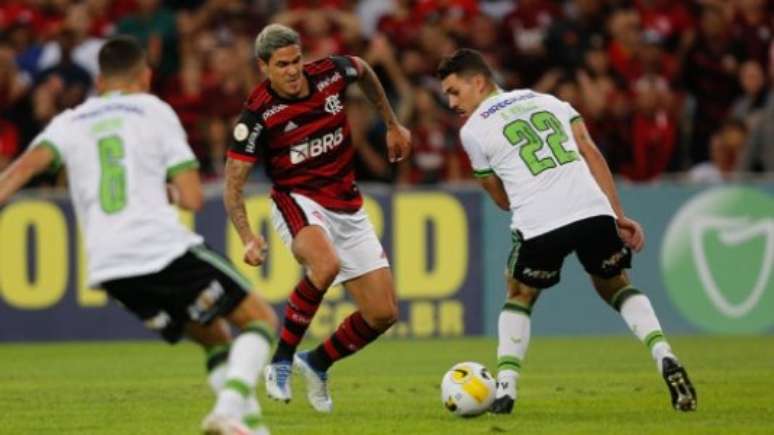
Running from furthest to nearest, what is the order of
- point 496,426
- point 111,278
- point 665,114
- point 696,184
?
point 665,114 → point 696,184 → point 496,426 → point 111,278

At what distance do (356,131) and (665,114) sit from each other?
339cm

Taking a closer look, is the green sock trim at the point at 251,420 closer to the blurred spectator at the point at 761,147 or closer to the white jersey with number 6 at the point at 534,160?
the white jersey with number 6 at the point at 534,160

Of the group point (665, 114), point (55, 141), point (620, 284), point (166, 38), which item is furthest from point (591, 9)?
point (55, 141)

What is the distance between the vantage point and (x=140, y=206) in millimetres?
8117

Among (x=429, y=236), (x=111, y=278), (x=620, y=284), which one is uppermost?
(x=111, y=278)

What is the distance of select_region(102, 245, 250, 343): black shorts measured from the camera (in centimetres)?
812

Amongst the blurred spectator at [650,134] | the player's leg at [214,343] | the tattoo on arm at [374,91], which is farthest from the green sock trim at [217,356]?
the blurred spectator at [650,134]

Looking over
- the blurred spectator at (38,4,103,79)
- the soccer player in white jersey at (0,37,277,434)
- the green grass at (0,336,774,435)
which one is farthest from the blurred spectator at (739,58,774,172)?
the soccer player in white jersey at (0,37,277,434)

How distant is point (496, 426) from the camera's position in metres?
9.77

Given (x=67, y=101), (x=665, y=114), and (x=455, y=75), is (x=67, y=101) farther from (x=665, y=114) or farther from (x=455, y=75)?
(x=455, y=75)

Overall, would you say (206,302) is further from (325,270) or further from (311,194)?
(311,194)

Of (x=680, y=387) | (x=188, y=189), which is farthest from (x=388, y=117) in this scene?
(x=188, y=189)

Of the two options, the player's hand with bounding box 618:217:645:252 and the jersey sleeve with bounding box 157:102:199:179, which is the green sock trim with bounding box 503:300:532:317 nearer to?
the player's hand with bounding box 618:217:645:252

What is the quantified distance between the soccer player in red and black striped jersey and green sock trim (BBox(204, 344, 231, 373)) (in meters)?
2.36
